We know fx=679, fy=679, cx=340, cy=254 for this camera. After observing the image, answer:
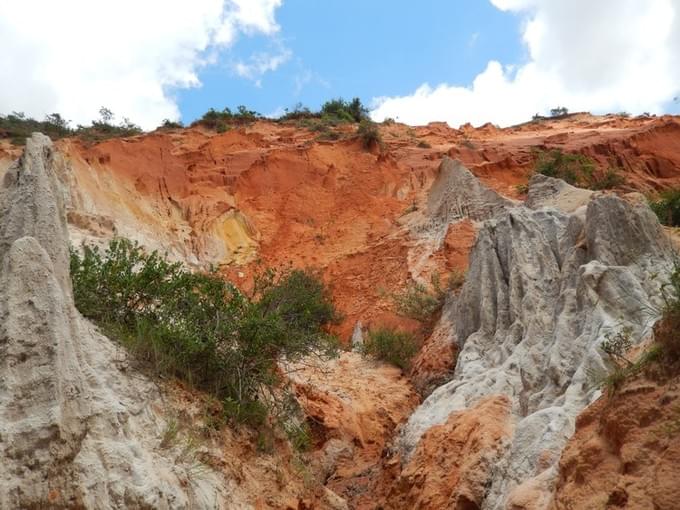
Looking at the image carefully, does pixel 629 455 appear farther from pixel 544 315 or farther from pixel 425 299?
pixel 425 299

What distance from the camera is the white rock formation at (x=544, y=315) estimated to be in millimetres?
7359

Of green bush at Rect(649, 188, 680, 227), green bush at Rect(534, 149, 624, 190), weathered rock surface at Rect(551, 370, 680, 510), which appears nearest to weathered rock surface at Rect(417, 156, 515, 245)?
green bush at Rect(534, 149, 624, 190)

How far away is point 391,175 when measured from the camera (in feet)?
97.5

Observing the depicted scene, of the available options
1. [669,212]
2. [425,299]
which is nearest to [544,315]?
[669,212]

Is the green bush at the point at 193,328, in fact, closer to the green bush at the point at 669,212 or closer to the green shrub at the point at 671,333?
the green shrub at the point at 671,333

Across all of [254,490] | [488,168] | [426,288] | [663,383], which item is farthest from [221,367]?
[488,168]

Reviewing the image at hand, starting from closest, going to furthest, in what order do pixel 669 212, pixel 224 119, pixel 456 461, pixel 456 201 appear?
pixel 456 461 < pixel 669 212 < pixel 456 201 < pixel 224 119

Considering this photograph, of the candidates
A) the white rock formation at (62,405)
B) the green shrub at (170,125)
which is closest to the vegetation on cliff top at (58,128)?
the green shrub at (170,125)

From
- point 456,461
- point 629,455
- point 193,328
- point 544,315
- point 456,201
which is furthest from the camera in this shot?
point 456,201

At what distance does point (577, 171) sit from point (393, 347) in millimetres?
12348

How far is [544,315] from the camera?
1023cm

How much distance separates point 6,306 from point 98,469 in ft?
5.79

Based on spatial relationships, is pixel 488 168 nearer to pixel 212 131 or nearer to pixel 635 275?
pixel 212 131

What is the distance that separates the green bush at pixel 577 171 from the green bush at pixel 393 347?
10143 mm
